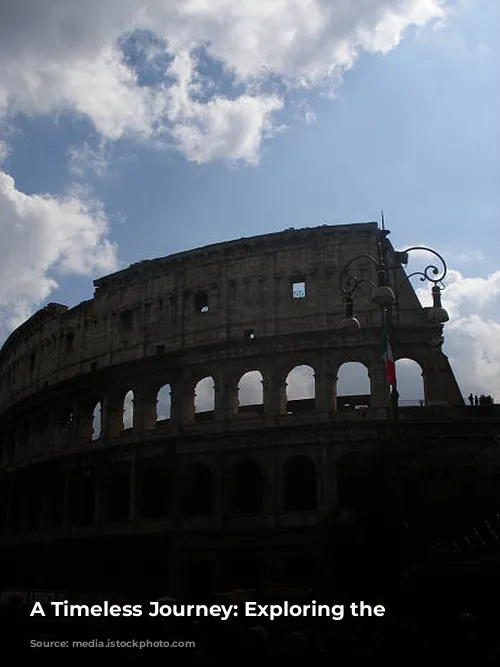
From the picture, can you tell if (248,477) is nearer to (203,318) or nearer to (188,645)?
(203,318)

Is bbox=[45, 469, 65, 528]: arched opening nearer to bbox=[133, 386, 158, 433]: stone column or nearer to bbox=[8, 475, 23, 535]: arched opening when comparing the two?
bbox=[8, 475, 23, 535]: arched opening

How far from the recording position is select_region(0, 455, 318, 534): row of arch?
33.2 metres

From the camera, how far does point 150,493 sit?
3625 centimetres

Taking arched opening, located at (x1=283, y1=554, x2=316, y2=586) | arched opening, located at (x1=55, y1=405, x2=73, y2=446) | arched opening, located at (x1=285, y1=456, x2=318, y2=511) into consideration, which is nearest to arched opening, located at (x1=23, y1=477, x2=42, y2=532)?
arched opening, located at (x1=55, y1=405, x2=73, y2=446)

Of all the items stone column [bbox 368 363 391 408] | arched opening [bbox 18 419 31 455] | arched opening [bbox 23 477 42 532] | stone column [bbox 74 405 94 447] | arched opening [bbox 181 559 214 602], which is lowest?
arched opening [bbox 181 559 214 602]

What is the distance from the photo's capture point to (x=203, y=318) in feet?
121

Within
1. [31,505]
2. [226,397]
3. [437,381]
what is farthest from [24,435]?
[437,381]

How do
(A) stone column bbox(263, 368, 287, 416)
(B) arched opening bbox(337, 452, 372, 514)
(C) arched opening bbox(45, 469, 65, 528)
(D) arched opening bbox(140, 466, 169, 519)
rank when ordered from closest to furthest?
(B) arched opening bbox(337, 452, 372, 514), (A) stone column bbox(263, 368, 287, 416), (D) arched opening bbox(140, 466, 169, 519), (C) arched opening bbox(45, 469, 65, 528)

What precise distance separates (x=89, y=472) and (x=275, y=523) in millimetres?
10476

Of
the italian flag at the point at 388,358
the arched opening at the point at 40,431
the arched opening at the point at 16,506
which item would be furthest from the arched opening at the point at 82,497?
the italian flag at the point at 388,358

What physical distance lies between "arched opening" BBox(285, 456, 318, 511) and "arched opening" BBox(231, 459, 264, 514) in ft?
4.21

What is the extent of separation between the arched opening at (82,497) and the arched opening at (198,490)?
5.60 meters

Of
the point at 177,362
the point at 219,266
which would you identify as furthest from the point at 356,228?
the point at 177,362

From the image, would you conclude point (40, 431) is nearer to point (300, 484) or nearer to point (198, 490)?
point (198, 490)
